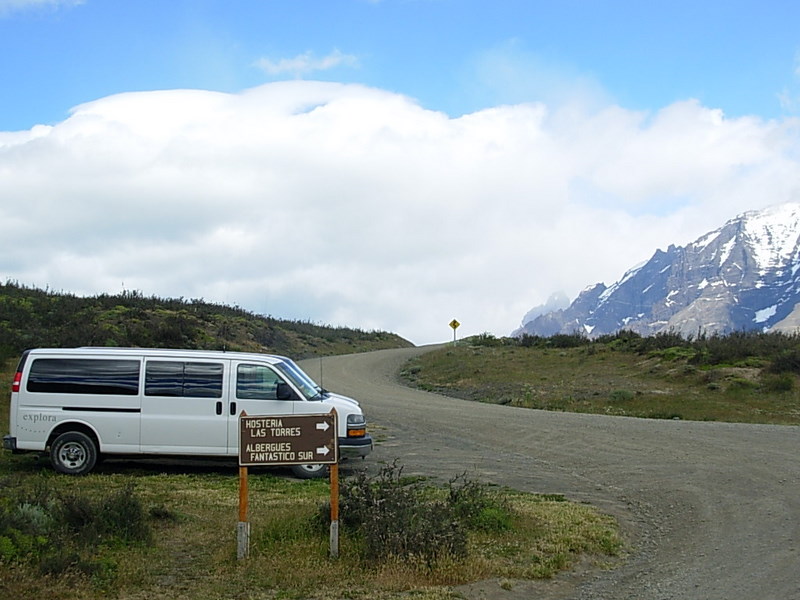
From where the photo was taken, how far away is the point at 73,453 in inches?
476

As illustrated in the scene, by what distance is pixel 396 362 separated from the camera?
131 ft

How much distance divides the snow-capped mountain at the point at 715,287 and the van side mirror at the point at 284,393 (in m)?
109

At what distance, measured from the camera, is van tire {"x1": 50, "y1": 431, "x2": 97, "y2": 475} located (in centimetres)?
1201

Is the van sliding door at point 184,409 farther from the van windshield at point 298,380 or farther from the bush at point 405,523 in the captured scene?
the bush at point 405,523

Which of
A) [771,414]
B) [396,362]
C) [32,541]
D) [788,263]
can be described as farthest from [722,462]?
[788,263]

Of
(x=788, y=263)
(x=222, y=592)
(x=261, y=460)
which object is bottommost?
(x=222, y=592)

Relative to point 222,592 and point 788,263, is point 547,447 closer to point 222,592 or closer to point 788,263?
point 222,592

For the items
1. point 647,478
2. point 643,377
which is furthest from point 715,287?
point 647,478

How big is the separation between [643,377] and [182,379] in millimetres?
18682

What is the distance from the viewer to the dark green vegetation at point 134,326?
83.7ft

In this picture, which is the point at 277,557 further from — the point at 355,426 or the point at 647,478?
the point at 647,478

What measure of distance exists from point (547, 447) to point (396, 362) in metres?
24.1

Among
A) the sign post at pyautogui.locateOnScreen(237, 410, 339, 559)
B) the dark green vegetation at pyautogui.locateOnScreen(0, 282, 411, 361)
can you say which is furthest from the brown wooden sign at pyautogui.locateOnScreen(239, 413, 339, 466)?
the dark green vegetation at pyautogui.locateOnScreen(0, 282, 411, 361)

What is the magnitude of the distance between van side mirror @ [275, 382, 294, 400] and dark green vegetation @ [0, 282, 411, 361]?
40.7 feet
